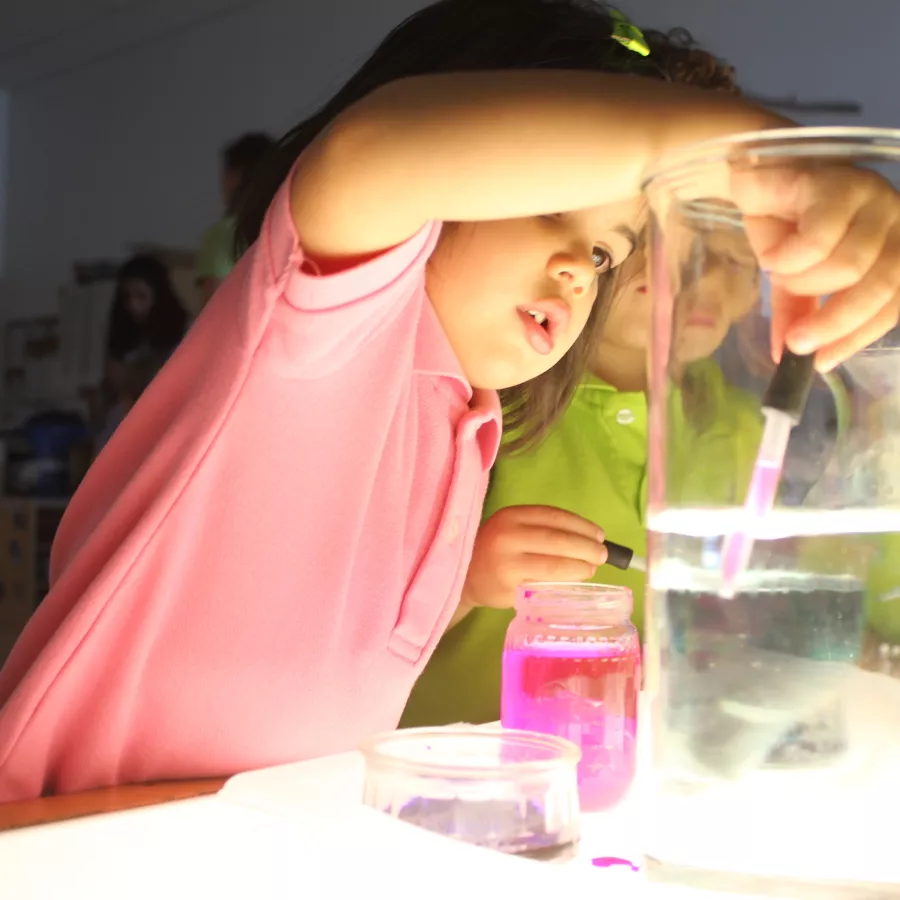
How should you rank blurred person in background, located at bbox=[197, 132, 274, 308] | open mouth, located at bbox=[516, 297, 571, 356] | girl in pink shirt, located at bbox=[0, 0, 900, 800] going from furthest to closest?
blurred person in background, located at bbox=[197, 132, 274, 308], open mouth, located at bbox=[516, 297, 571, 356], girl in pink shirt, located at bbox=[0, 0, 900, 800]

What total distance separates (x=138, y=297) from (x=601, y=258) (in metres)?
2.22

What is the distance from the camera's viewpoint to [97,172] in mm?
2922

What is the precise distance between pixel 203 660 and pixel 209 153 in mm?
2357

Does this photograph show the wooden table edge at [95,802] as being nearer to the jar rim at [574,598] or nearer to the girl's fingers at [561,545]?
the jar rim at [574,598]

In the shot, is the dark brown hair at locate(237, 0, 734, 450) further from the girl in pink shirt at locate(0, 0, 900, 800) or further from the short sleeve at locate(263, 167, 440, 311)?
the short sleeve at locate(263, 167, 440, 311)

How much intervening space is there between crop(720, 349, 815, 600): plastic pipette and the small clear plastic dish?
85 millimetres

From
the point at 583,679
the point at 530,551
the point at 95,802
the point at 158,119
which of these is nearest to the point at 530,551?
the point at 530,551

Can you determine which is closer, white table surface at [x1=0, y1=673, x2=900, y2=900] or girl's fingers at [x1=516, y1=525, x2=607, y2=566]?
white table surface at [x1=0, y1=673, x2=900, y2=900]

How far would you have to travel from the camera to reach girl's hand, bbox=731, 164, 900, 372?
297 millimetres

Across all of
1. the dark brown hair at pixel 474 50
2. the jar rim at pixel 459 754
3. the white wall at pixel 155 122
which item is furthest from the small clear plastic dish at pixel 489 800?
the white wall at pixel 155 122

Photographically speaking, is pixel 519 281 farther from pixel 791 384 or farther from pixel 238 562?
pixel 791 384

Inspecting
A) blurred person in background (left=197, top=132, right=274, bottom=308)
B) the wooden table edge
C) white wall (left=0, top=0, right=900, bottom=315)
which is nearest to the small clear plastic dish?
the wooden table edge

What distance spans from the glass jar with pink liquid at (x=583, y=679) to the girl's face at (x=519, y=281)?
0.22 m

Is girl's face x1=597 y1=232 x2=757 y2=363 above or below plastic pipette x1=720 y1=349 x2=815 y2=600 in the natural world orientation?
above
